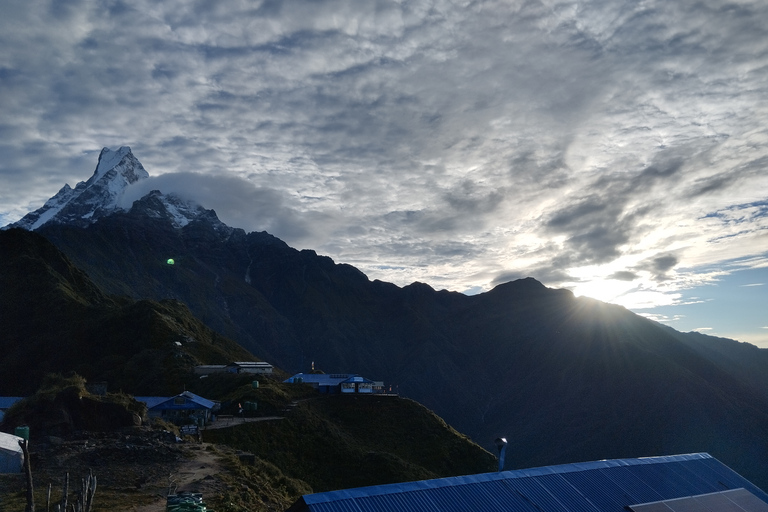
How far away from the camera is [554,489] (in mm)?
19328

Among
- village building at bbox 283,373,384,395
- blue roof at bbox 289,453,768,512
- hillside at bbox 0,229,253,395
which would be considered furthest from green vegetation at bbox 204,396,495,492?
blue roof at bbox 289,453,768,512

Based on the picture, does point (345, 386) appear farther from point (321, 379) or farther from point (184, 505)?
point (184, 505)

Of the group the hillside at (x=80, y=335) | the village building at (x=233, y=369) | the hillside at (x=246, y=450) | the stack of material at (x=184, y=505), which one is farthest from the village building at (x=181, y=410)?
the stack of material at (x=184, y=505)

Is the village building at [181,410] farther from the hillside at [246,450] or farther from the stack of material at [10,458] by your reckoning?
the stack of material at [10,458]

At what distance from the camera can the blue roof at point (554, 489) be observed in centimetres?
1628

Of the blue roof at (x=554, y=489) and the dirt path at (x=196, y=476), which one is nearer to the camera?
the blue roof at (x=554, y=489)

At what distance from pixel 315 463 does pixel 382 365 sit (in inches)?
5501

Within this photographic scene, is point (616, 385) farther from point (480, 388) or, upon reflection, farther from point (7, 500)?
point (7, 500)

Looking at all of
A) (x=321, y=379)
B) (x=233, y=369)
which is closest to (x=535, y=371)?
(x=321, y=379)

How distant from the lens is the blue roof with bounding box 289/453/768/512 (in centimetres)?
1628

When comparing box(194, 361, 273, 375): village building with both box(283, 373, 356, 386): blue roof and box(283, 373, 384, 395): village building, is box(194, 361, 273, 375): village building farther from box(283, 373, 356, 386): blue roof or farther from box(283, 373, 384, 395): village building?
box(283, 373, 384, 395): village building

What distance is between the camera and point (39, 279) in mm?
102750

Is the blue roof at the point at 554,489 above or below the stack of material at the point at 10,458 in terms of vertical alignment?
above

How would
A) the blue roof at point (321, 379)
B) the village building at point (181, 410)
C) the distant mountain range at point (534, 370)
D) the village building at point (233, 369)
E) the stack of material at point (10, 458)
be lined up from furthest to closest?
the distant mountain range at point (534, 370), the blue roof at point (321, 379), the village building at point (233, 369), the village building at point (181, 410), the stack of material at point (10, 458)
